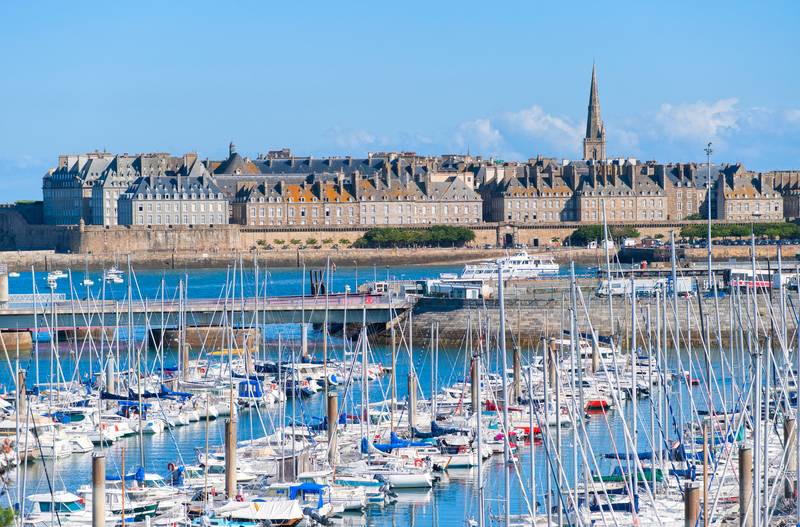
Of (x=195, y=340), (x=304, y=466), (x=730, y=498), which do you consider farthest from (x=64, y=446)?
(x=195, y=340)

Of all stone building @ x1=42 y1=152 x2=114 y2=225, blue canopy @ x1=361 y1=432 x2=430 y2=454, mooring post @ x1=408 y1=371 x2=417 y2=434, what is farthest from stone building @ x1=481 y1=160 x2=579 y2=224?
blue canopy @ x1=361 y1=432 x2=430 y2=454

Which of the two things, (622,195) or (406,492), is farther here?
(622,195)

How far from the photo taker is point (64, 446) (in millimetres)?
26844

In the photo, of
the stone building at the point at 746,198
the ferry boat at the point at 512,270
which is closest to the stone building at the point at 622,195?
the stone building at the point at 746,198

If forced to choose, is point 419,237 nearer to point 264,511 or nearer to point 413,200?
point 413,200

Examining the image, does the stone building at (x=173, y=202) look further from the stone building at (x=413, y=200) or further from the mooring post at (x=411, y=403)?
the mooring post at (x=411, y=403)

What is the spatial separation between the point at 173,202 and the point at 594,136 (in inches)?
1493

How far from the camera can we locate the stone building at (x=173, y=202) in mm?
92125

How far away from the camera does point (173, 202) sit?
92750 millimetres

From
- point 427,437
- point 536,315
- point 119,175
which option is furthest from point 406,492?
point 119,175

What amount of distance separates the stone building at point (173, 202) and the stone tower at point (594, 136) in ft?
114

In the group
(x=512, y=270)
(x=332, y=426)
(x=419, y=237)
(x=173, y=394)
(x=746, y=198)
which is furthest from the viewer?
(x=746, y=198)

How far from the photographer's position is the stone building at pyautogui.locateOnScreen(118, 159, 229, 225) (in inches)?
3627

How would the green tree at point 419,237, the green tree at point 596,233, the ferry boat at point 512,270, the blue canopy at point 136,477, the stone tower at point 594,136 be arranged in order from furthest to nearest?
the stone tower at point 594,136 → the green tree at point 419,237 → the green tree at point 596,233 → the ferry boat at point 512,270 → the blue canopy at point 136,477
